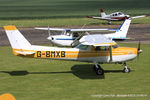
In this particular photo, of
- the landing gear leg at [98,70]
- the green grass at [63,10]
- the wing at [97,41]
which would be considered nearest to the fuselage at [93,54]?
the landing gear leg at [98,70]

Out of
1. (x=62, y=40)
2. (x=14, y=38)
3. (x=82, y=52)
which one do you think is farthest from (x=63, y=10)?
(x=14, y=38)

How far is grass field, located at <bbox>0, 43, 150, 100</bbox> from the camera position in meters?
14.7

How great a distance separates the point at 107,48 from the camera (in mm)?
18062

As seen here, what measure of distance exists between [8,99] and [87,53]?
36.3ft

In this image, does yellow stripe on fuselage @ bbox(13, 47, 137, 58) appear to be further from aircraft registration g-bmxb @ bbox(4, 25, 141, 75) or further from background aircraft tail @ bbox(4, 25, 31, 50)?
background aircraft tail @ bbox(4, 25, 31, 50)

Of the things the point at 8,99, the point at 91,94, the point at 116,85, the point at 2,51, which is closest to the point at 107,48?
the point at 116,85

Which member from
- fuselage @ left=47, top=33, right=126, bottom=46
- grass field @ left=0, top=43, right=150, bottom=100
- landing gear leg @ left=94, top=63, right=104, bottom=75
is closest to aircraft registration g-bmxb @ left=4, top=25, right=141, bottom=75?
landing gear leg @ left=94, top=63, right=104, bottom=75

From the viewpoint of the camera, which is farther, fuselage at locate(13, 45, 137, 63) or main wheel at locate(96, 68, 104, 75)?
main wheel at locate(96, 68, 104, 75)

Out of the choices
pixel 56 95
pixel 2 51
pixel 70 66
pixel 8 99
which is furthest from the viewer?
pixel 2 51

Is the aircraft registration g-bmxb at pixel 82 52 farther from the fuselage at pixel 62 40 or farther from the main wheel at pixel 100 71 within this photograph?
the fuselage at pixel 62 40

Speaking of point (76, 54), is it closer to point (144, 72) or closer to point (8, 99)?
point (144, 72)

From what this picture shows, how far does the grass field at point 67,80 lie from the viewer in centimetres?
1466

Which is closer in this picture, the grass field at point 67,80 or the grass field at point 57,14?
the grass field at point 67,80

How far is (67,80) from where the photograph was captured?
17234 mm
